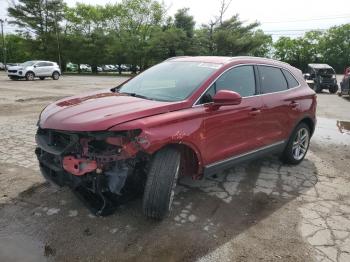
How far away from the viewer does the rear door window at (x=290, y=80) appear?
5.37m

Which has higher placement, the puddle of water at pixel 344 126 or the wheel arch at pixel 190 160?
the wheel arch at pixel 190 160

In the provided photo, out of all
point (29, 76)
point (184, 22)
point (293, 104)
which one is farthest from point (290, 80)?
point (184, 22)

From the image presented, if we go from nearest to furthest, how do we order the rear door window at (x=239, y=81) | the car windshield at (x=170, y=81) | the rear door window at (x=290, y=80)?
the car windshield at (x=170, y=81) → the rear door window at (x=239, y=81) → the rear door window at (x=290, y=80)

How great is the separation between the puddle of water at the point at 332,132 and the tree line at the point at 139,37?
1350 inches

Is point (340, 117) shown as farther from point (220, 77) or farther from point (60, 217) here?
point (60, 217)

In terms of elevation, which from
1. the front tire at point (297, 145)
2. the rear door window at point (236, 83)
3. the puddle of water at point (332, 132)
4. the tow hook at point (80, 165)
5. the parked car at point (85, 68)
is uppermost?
the parked car at point (85, 68)

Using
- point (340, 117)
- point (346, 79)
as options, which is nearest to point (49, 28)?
point (346, 79)

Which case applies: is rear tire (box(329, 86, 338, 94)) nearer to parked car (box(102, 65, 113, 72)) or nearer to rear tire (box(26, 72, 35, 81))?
rear tire (box(26, 72, 35, 81))

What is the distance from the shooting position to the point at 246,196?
14.3ft

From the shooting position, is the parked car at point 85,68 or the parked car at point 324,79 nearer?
the parked car at point 324,79

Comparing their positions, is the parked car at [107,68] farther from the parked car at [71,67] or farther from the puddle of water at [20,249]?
the puddle of water at [20,249]

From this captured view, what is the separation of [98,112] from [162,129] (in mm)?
650

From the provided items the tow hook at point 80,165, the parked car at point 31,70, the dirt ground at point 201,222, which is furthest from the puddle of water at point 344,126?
the parked car at point 31,70

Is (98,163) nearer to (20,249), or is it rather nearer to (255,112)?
(20,249)
